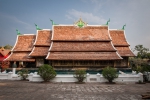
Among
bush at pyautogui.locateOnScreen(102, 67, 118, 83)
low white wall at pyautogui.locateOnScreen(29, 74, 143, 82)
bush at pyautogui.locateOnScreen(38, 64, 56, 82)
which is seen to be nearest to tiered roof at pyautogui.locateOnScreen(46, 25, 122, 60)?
low white wall at pyautogui.locateOnScreen(29, 74, 143, 82)

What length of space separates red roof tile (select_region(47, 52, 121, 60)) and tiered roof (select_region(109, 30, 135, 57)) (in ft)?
8.15

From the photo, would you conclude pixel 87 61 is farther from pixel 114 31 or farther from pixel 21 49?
pixel 21 49

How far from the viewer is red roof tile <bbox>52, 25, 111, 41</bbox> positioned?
74.1 ft

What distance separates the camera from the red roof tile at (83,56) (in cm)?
1956

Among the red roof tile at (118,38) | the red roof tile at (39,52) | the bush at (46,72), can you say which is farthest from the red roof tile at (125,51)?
the bush at (46,72)

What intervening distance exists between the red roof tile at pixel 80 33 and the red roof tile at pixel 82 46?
2.19 feet

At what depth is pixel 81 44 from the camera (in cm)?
2220

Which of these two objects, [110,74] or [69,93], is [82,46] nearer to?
[110,74]

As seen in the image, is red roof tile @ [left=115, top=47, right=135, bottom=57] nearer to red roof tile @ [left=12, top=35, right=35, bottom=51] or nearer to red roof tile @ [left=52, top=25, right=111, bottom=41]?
red roof tile @ [left=52, top=25, right=111, bottom=41]

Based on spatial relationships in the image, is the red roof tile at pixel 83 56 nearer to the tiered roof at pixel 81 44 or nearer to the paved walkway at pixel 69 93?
the tiered roof at pixel 81 44

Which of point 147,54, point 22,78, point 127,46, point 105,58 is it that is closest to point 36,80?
point 22,78

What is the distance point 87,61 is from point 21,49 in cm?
1182

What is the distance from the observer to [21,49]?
23656mm

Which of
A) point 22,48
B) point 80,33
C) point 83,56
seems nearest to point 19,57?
point 22,48
